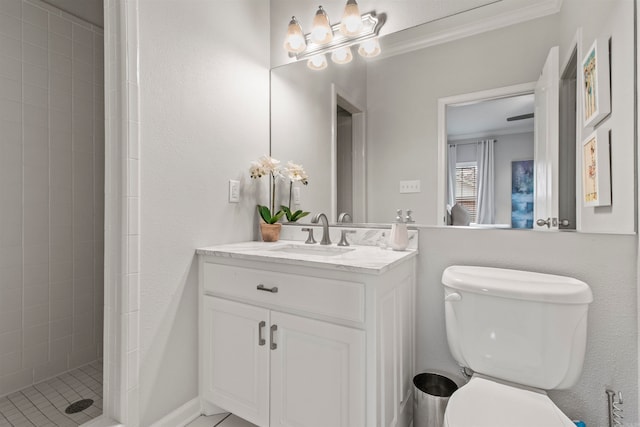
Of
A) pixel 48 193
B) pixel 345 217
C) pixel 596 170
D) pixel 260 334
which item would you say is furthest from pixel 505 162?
pixel 48 193

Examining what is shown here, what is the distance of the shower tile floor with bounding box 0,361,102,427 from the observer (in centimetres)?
150

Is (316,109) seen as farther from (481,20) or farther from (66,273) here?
(66,273)

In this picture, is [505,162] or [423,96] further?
[423,96]

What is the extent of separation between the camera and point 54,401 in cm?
166

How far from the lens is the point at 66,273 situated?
6.51 feet

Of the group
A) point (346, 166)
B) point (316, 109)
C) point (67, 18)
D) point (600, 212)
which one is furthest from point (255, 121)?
point (600, 212)

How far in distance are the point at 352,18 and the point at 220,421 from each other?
6.79ft

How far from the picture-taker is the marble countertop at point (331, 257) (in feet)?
3.54

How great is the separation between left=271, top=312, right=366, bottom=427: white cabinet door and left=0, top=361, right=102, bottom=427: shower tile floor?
1.06 meters

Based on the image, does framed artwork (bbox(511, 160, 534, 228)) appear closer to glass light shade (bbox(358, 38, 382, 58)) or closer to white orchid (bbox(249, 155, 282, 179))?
glass light shade (bbox(358, 38, 382, 58))

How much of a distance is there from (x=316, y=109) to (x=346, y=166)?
416 millimetres

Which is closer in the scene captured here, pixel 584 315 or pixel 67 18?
pixel 584 315

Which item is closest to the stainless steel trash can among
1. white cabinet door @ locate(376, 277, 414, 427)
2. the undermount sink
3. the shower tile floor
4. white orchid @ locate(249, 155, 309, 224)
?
white cabinet door @ locate(376, 277, 414, 427)

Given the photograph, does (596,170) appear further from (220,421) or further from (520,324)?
(220,421)
